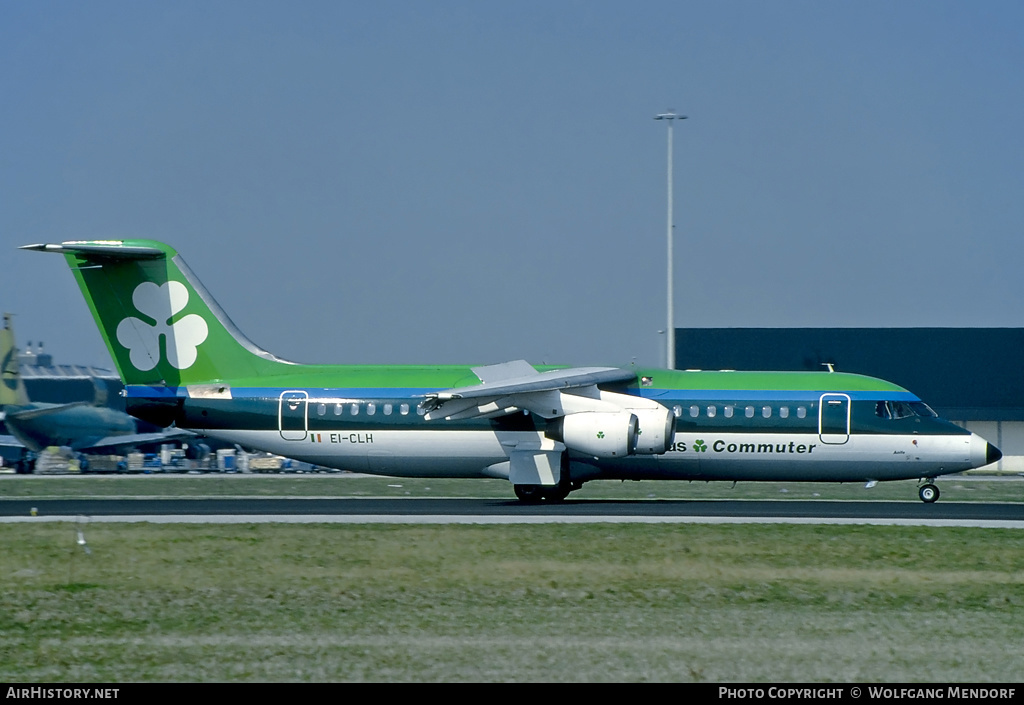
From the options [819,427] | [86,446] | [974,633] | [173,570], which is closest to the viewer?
[974,633]

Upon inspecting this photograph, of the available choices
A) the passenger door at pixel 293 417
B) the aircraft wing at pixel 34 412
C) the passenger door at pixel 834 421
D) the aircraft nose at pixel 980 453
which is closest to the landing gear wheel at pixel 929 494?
the aircraft nose at pixel 980 453

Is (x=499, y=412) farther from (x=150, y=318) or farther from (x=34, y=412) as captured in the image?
(x=34, y=412)

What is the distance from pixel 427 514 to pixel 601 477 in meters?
5.55

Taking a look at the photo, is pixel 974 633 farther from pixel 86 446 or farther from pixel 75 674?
pixel 86 446

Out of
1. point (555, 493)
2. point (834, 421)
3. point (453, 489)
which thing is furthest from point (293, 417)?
point (834, 421)

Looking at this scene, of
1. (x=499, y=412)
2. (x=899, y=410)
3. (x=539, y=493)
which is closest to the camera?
(x=499, y=412)

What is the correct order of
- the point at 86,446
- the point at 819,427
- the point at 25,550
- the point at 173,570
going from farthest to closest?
the point at 86,446 < the point at 819,427 < the point at 25,550 < the point at 173,570

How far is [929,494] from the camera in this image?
31.0m

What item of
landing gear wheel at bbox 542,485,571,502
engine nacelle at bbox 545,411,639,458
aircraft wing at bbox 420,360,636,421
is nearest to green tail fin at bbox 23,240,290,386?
aircraft wing at bbox 420,360,636,421

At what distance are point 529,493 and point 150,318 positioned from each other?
34.8 feet

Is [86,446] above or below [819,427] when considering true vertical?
below

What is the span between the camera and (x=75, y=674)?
36.5 feet

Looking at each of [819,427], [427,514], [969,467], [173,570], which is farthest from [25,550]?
[969,467]

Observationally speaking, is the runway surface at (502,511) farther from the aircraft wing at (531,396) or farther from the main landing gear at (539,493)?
the aircraft wing at (531,396)
